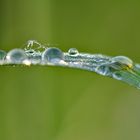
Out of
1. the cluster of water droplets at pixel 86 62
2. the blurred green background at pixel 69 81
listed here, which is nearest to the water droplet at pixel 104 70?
the cluster of water droplets at pixel 86 62

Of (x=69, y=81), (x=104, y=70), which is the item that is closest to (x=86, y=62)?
(x=104, y=70)

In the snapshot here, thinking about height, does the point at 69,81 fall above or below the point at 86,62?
above

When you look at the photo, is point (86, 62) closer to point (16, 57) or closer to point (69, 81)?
point (16, 57)

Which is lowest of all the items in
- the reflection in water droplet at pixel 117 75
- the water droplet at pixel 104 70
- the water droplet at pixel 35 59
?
the reflection in water droplet at pixel 117 75

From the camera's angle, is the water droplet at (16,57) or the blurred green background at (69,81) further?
the blurred green background at (69,81)

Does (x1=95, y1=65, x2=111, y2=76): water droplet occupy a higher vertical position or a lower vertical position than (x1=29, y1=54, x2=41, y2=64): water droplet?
lower

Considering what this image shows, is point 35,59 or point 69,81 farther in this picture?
point 69,81

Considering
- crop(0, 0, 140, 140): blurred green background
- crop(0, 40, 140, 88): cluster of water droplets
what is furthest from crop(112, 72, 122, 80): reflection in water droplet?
crop(0, 0, 140, 140): blurred green background

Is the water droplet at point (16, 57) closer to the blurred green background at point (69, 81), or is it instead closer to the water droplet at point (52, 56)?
the water droplet at point (52, 56)

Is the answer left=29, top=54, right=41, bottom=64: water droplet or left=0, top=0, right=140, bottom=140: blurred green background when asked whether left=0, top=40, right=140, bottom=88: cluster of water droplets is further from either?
left=0, top=0, right=140, bottom=140: blurred green background
